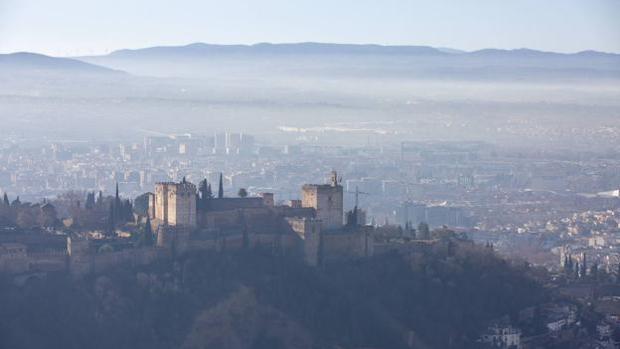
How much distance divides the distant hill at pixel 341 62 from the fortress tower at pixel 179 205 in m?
80.5

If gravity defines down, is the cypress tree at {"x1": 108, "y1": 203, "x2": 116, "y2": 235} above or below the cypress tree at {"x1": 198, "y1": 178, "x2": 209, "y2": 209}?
below

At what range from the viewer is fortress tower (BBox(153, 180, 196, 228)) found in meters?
38.8

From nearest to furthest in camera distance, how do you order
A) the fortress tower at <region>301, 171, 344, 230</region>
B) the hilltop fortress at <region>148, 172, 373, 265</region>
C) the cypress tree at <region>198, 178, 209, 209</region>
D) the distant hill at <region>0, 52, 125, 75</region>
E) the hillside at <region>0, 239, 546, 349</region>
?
the hillside at <region>0, 239, 546, 349</region> → the hilltop fortress at <region>148, 172, 373, 265</region> → the cypress tree at <region>198, 178, 209, 209</region> → the fortress tower at <region>301, 171, 344, 230</region> → the distant hill at <region>0, 52, 125, 75</region>

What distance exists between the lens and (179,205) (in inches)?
1527

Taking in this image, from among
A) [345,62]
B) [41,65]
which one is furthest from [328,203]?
[345,62]

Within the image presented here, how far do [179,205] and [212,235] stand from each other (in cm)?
98

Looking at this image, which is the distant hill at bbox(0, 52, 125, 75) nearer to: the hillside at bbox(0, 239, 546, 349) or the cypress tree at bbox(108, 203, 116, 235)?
the cypress tree at bbox(108, 203, 116, 235)

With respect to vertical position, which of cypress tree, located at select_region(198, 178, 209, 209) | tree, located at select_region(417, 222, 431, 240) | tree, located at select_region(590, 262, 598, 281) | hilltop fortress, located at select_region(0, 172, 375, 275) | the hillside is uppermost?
cypress tree, located at select_region(198, 178, 209, 209)

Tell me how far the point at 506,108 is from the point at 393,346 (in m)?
70.8

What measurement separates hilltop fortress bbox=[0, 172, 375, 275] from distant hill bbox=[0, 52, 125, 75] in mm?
63592

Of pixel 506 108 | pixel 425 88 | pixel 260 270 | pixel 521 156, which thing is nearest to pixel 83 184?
pixel 521 156

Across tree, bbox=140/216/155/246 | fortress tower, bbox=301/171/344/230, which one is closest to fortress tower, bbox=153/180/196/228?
tree, bbox=140/216/155/246

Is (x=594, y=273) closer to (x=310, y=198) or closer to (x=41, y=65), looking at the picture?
(x=310, y=198)

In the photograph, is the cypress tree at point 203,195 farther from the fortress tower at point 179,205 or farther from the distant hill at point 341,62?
the distant hill at point 341,62
